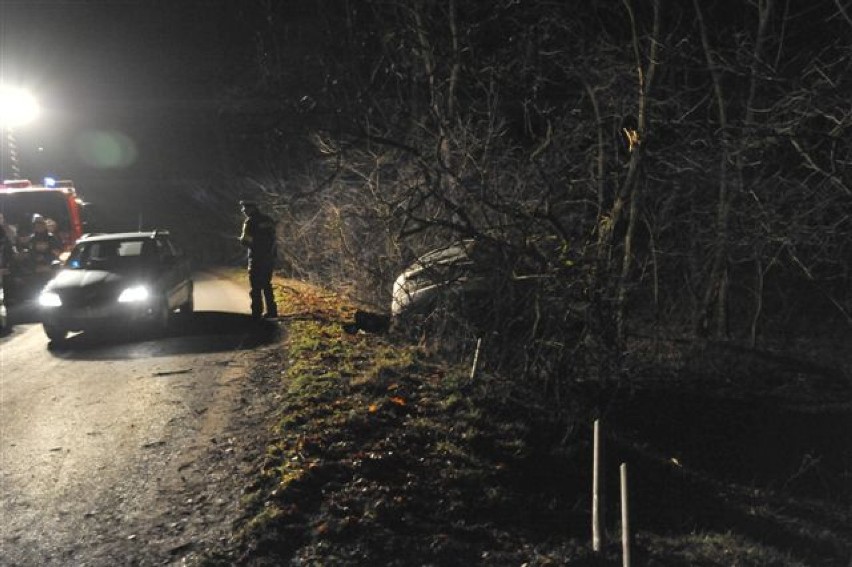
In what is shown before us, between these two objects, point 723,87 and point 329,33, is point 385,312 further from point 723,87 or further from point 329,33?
point 723,87

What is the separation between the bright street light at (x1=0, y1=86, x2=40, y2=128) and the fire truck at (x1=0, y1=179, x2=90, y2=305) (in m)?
4.61

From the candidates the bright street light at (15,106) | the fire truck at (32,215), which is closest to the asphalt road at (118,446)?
the fire truck at (32,215)

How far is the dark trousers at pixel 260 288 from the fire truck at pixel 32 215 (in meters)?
5.55

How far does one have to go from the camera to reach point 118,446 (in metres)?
6.45

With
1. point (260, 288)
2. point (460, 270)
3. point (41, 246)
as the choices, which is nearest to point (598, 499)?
point (460, 270)

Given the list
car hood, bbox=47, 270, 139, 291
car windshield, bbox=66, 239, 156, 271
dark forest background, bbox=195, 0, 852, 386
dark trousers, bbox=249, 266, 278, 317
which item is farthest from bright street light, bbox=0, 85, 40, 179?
dark trousers, bbox=249, 266, 278, 317

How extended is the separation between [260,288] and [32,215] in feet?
24.9

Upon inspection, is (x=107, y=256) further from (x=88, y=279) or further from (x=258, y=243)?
(x=258, y=243)

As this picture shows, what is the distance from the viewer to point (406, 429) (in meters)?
6.74

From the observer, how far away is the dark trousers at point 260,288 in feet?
39.0

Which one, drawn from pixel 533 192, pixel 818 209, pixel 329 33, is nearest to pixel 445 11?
pixel 329 33

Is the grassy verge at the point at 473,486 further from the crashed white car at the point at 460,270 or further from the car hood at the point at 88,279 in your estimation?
the car hood at the point at 88,279

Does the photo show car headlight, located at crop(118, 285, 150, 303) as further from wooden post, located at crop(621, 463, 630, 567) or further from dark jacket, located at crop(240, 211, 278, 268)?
wooden post, located at crop(621, 463, 630, 567)

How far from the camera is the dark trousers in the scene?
1188 cm
